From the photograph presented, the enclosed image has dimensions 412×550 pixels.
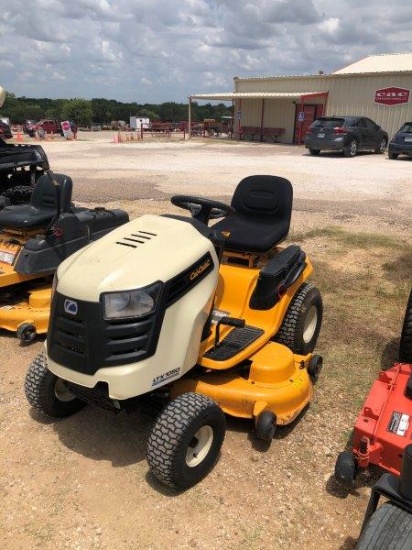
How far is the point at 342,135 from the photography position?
18.0m

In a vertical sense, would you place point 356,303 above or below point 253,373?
below

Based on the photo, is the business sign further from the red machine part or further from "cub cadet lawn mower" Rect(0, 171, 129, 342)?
the red machine part

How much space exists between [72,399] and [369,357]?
2270 mm

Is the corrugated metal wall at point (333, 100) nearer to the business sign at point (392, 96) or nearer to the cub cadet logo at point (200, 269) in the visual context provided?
the business sign at point (392, 96)

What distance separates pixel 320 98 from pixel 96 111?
32.4 metres

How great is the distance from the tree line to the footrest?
38.8 m

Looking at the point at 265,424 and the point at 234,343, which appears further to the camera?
the point at 234,343

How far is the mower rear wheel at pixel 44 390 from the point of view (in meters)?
2.92

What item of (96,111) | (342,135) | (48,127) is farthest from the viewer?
(96,111)

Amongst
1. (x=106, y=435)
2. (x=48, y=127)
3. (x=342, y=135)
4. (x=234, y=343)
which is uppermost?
(x=342, y=135)

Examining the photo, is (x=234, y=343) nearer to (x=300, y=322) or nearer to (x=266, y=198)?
(x=300, y=322)

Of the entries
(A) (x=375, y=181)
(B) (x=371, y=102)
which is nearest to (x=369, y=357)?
(A) (x=375, y=181)

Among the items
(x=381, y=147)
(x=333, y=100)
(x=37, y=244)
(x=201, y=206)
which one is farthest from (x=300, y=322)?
(x=333, y=100)

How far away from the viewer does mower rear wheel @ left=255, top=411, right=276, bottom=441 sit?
272cm
